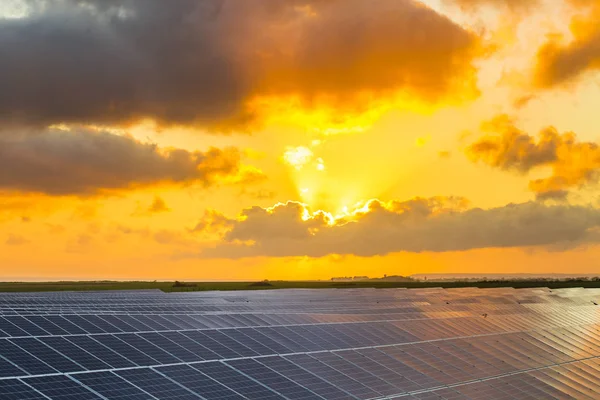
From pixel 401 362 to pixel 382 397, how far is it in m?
7.45

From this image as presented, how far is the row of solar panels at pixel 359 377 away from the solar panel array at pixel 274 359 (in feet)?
0.27

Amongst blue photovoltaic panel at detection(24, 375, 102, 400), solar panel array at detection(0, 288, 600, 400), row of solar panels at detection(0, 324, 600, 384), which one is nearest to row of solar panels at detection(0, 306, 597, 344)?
solar panel array at detection(0, 288, 600, 400)

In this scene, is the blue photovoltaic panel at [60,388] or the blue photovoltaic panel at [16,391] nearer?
the blue photovoltaic panel at [16,391]

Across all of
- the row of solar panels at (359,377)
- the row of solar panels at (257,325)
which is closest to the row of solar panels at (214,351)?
the row of solar panels at (359,377)

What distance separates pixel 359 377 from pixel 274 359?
4670 millimetres

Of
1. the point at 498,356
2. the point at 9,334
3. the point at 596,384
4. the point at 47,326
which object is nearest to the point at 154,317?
the point at 47,326

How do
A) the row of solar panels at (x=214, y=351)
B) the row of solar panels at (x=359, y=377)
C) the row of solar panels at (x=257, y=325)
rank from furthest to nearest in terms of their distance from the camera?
the row of solar panels at (x=257, y=325) → the row of solar panels at (x=214, y=351) → the row of solar panels at (x=359, y=377)

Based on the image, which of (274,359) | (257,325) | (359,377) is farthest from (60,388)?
(257,325)

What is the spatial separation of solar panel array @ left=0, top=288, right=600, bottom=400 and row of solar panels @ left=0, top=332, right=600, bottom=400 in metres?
0.08

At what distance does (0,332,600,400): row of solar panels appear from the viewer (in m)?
26.9

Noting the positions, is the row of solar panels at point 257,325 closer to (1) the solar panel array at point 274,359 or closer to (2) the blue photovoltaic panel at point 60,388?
(1) the solar panel array at point 274,359

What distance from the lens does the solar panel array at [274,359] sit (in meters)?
28.0

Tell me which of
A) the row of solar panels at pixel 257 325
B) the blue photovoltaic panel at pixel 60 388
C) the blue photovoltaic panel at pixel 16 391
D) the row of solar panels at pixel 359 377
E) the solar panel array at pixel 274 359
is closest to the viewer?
the blue photovoltaic panel at pixel 16 391

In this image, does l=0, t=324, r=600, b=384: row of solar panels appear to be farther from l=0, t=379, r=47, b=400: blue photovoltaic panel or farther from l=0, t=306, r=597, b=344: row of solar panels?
l=0, t=306, r=597, b=344: row of solar panels
